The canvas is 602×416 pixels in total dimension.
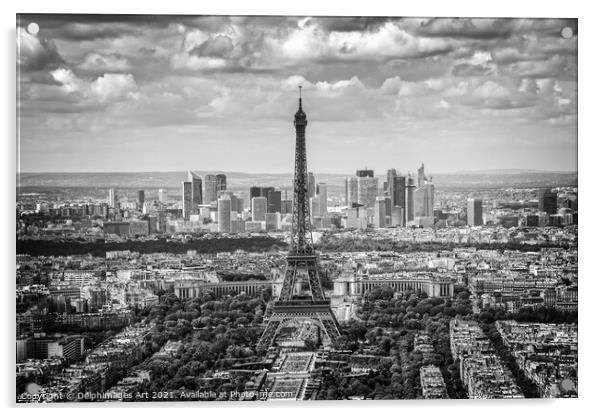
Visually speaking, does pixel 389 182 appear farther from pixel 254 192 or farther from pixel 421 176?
pixel 254 192

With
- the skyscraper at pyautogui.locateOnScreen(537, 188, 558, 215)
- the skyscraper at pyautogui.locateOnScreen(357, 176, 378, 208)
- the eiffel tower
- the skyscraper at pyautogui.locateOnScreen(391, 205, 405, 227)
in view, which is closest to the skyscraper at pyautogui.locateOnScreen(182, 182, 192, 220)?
the eiffel tower

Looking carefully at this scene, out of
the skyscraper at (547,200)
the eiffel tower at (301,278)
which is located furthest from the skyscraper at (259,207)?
the skyscraper at (547,200)

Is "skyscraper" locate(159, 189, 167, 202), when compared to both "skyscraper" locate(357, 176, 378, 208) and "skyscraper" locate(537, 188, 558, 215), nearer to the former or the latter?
"skyscraper" locate(357, 176, 378, 208)

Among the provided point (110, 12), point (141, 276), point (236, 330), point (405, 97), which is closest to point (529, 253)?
point (405, 97)

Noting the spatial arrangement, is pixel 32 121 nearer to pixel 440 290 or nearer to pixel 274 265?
pixel 274 265

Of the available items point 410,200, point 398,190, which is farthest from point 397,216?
point 398,190
